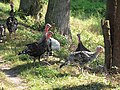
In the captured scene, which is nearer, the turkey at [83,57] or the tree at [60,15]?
the turkey at [83,57]

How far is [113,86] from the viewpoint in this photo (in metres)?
10.9

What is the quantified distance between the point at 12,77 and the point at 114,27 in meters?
3.30

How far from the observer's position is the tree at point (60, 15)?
63.7 ft

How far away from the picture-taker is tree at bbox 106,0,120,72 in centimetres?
1197

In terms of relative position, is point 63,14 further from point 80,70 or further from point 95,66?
point 80,70

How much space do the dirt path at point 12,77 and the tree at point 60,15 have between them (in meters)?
6.17

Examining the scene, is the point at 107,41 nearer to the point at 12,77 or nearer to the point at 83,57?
the point at 83,57

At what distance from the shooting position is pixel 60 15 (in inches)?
768

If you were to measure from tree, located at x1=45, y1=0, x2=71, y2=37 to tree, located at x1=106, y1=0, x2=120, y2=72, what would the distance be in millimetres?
7305

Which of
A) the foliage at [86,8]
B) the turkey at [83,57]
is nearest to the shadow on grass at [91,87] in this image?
the turkey at [83,57]

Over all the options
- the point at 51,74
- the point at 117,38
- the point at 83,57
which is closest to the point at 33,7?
the point at 51,74

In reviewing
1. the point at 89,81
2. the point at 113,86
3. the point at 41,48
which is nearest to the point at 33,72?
the point at 41,48

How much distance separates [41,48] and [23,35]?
20.3 feet

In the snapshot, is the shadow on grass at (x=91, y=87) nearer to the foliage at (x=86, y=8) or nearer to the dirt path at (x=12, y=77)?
the dirt path at (x=12, y=77)
